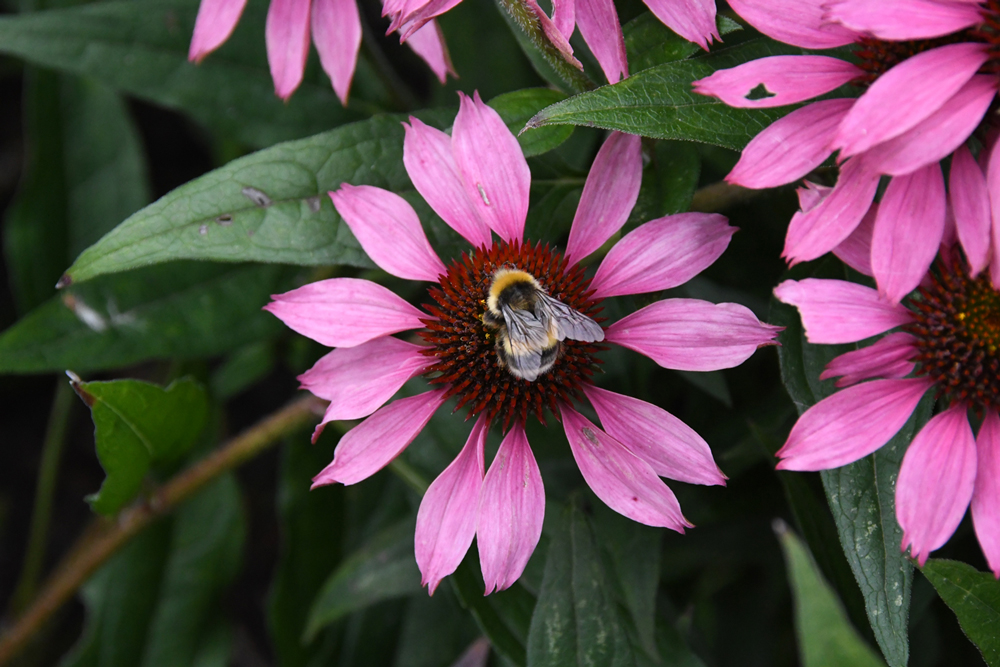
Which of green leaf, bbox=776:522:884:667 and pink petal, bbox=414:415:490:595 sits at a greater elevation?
pink petal, bbox=414:415:490:595

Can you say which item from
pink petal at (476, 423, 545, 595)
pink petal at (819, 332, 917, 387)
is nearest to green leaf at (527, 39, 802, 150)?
pink petal at (819, 332, 917, 387)

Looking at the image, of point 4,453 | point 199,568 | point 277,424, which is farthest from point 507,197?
point 4,453

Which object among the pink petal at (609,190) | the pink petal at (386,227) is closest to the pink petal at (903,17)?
the pink petal at (609,190)

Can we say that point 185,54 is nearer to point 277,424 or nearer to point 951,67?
point 277,424

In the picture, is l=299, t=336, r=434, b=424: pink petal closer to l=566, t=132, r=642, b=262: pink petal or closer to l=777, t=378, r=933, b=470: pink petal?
l=566, t=132, r=642, b=262: pink petal

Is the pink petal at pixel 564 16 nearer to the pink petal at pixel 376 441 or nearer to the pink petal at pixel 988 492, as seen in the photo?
the pink petal at pixel 376 441

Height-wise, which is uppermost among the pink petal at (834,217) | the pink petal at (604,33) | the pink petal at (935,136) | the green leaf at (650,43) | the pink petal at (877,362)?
the pink petal at (604,33)
